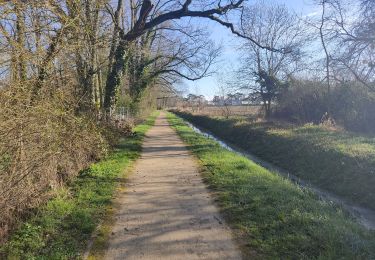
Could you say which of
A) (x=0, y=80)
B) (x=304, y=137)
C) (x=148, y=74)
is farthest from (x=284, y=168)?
(x=148, y=74)

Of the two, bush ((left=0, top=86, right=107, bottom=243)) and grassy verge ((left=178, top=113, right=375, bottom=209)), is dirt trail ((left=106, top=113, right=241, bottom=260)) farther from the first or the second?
grassy verge ((left=178, top=113, right=375, bottom=209))

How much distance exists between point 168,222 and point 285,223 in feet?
6.44

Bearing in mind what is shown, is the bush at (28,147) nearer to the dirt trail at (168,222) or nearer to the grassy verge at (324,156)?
the dirt trail at (168,222)

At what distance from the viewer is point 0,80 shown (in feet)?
19.5

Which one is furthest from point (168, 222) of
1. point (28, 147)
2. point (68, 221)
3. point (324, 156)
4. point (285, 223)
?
point (324, 156)

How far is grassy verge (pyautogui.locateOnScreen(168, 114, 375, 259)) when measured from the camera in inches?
209

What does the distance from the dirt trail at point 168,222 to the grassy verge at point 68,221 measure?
1.32 feet

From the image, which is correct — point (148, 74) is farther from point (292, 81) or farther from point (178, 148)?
point (178, 148)

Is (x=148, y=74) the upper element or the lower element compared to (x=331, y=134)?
upper

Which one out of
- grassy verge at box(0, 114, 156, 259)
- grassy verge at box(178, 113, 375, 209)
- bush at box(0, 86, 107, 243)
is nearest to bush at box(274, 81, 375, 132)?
grassy verge at box(178, 113, 375, 209)

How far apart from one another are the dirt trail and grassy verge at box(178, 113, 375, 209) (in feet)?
14.5

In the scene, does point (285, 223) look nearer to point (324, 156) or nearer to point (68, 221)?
point (68, 221)

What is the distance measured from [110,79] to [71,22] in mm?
11565

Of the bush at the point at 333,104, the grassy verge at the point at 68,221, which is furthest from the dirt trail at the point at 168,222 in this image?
the bush at the point at 333,104
